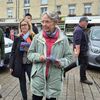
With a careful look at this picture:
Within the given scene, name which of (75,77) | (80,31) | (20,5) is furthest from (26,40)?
(20,5)

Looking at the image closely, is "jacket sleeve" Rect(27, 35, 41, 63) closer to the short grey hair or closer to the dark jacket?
the short grey hair

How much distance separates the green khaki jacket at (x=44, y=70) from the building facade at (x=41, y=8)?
4010cm

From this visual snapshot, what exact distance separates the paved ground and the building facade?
117 ft

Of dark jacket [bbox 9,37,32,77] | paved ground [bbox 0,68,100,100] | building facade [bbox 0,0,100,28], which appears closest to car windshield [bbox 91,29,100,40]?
paved ground [bbox 0,68,100,100]

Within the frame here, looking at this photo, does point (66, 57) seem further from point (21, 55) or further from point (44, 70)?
point (21, 55)

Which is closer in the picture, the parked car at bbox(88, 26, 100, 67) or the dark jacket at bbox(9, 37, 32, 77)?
the dark jacket at bbox(9, 37, 32, 77)

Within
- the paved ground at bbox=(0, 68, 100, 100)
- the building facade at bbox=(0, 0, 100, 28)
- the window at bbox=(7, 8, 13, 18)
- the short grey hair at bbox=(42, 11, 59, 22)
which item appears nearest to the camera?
the short grey hair at bbox=(42, 11, 59, 22)

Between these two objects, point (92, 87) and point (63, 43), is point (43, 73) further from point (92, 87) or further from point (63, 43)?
point (92, 87)

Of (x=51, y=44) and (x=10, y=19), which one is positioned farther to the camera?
(x=10, y=19)

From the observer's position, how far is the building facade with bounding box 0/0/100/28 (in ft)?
147

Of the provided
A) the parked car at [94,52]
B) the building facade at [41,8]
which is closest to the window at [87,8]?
the building facade at [41,8]

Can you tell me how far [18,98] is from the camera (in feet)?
19.9

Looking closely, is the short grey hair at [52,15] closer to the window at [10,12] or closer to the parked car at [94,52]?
the parked car at [94,52]

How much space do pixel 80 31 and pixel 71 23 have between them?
2710 cm
